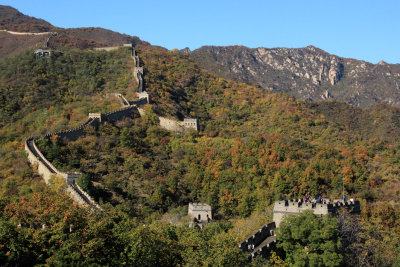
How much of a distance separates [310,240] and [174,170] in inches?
1233

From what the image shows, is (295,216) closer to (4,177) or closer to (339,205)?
(339,205)

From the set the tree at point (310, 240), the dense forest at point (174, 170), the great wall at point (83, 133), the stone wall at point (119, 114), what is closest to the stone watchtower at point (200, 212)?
the dense forest at point (174, 170)

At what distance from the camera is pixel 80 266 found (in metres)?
24.1

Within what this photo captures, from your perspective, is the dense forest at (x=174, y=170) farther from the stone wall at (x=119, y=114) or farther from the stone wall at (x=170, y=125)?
the stone wall at (x=170, y=125)

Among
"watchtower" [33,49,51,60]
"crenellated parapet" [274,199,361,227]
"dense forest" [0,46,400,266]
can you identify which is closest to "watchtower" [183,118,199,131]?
"dense forest" [0,46,400,266]

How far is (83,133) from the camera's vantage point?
204 ft

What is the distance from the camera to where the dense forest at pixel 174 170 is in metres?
28.3

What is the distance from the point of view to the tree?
3059 centimetres

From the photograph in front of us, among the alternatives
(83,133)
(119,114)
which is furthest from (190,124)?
(83,133)

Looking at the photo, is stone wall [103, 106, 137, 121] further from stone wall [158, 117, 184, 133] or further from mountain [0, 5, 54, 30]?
mountain [0, 5, 54, 30]

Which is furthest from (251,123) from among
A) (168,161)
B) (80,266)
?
(80,266)

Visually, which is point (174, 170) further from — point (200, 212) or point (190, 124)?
point (190, 124)

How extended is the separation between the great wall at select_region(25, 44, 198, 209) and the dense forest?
34.9 inches

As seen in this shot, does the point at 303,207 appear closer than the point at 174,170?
Yes
